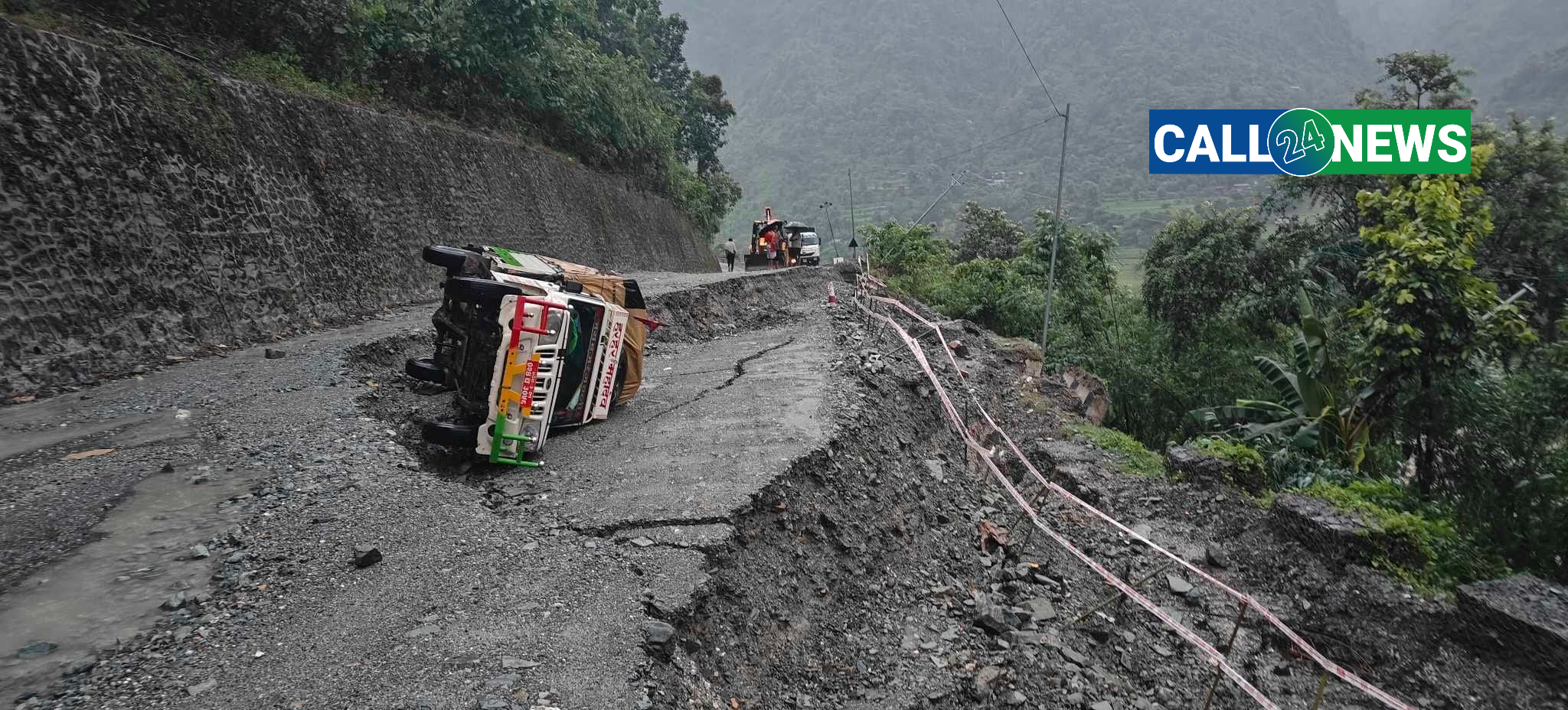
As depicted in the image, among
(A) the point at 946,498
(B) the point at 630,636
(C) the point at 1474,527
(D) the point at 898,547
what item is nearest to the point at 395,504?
(B) the point at 630,636

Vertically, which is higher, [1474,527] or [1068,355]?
[1068,355]

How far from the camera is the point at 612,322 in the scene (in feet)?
21.2

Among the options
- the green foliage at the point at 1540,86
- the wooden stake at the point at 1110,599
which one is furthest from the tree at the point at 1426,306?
the green foliage at the point at 1540,86

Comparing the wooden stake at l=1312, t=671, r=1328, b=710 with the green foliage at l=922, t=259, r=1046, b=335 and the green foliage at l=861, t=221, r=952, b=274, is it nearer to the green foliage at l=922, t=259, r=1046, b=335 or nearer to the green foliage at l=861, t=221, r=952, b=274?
the green foliage at l=922, t=259, r=1046, b=335

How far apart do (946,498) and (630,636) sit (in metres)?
4.60

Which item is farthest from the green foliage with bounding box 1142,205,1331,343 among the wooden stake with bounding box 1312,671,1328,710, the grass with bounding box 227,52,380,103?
the grass with bounding box 227,52,380,103

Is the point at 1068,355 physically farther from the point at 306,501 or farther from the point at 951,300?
the point at 306,501

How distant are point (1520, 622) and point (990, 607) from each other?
3.92 m

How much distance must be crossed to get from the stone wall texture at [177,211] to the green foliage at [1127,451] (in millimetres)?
10531

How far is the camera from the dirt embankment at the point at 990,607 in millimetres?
4465

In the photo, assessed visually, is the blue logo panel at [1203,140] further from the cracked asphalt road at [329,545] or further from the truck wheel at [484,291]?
the truck wheel at [484,291]

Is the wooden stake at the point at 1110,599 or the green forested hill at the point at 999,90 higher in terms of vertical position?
the green forested hill at the point at 999,90

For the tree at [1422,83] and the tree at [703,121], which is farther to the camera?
the tree at [703,121]

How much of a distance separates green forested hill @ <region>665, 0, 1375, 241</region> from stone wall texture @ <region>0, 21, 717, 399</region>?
4248cm
